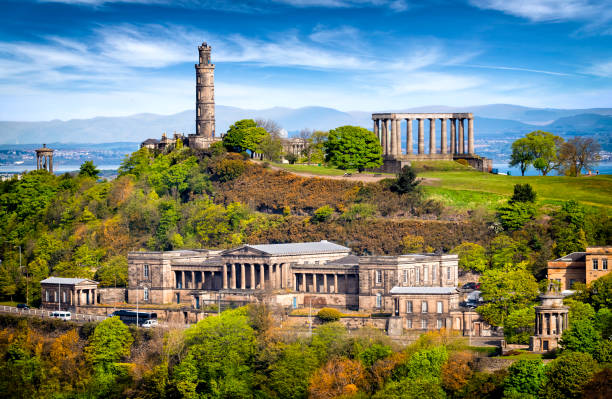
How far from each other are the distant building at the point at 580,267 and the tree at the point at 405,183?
29.2 metres

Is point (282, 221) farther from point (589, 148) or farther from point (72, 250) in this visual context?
point (589, 148)

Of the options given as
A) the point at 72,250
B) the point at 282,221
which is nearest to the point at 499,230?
the point at 282,221

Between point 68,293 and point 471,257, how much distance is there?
43.1 m

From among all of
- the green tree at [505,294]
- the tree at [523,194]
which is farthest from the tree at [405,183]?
the green tree at [505,294]

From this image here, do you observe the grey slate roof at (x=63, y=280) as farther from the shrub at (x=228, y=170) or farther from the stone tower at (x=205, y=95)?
the stone tower at (x=205, y=95)

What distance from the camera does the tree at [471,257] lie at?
112 metres

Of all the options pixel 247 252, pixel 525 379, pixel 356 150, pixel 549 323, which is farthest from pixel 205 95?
pixel 525 379

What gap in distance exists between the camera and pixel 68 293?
120m

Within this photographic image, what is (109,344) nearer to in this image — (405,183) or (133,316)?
(133,316)

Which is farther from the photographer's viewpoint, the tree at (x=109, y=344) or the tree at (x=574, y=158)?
the tree at (x=574, y=158)

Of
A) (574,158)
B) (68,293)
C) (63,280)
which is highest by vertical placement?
(574,158)

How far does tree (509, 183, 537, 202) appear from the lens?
120 meters

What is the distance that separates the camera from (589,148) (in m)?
162

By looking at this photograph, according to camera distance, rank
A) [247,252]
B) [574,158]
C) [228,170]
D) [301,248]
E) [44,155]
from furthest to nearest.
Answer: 1. [44,155]
2. [574,158]
3. [228,170]
4. [301,248]
5. [247,252]
